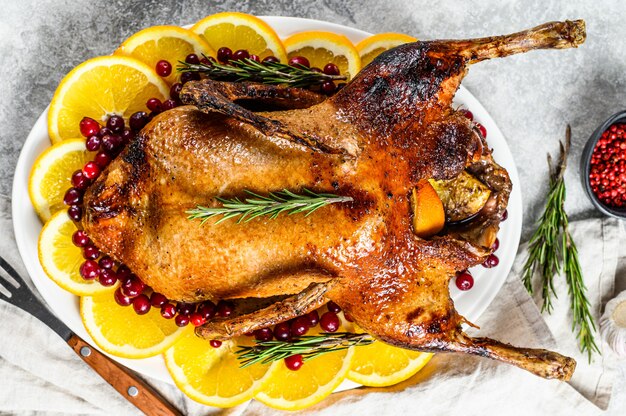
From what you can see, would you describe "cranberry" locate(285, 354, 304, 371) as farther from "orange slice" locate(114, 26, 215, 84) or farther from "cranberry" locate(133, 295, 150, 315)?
"orange slice" locate(114, 26, 215, 84)

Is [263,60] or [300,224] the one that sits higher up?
[263,60]

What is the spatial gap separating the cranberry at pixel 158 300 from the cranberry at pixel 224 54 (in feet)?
3.07

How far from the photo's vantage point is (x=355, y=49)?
2582 millimetres

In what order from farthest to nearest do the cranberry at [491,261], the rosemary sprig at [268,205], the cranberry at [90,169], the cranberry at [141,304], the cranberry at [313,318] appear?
the cranberry at [491,261] → the cranberry at [313,318] → the cranberry at [141,304] → the cranberry at [90,169] → the rosemary sprig at [268,205]

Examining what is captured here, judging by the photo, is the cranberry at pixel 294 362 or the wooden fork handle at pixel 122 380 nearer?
the cranberry at pixel 294 362

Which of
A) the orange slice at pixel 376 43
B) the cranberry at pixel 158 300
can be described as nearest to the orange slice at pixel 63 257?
the cranberry at pixel 158 300

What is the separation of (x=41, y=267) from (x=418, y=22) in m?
1.91

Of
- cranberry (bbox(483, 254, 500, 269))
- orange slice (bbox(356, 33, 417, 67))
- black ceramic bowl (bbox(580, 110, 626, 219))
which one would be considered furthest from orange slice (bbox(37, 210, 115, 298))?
black ceramic bowl (bbox(580, 110, 626, 219))

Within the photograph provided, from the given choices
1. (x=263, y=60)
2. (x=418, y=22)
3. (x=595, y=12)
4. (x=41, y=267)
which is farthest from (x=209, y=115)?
(x=595, y=12)

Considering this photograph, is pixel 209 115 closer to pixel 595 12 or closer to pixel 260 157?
pixel 260 157

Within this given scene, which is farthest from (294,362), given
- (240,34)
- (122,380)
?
(240,34)

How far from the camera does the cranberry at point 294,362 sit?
8.54 feet

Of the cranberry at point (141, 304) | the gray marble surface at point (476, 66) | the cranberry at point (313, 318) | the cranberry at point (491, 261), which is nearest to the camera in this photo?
the cranberry at point (141, 304)

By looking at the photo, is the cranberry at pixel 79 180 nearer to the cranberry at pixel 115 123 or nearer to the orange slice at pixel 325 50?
the cranberry at pixel 115 123
